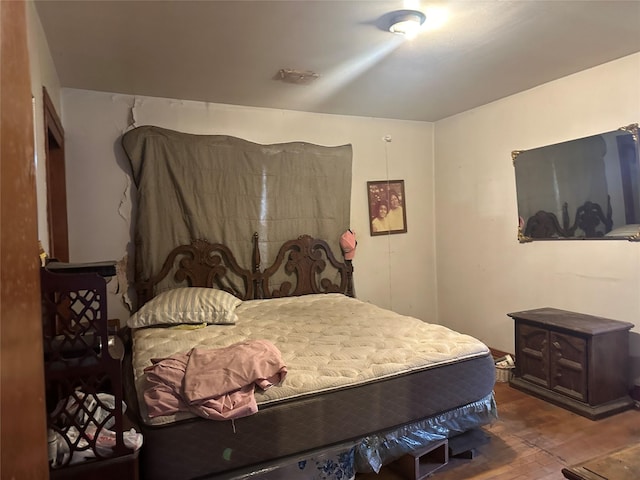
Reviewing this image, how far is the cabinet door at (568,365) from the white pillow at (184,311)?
2.24 metres

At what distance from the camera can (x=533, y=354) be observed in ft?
10.2

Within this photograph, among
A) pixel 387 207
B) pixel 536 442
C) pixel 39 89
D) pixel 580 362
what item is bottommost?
pixel 536 442

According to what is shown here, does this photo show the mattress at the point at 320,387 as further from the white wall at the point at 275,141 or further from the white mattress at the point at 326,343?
the white wall at the point at 275,141

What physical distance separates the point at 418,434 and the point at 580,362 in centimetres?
140

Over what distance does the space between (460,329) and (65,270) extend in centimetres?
376

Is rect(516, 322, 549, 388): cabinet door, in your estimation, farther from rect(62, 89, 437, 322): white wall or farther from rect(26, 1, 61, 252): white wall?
rect(26, 1, 61, 252): white wall

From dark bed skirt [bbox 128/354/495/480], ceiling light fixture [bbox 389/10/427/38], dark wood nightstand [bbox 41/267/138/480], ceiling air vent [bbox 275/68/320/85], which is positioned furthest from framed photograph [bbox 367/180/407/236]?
dark wood nightstand [bbox 41/267/138/480]

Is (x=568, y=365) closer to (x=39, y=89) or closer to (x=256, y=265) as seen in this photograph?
(x=256, y=265)

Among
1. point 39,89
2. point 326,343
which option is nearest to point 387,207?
point 326,343

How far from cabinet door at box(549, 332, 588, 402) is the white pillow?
2242 millimetres

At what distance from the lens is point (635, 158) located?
2.81m

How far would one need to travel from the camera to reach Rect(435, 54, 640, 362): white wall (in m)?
2.95

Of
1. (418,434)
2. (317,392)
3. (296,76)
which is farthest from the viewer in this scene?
(296,76)

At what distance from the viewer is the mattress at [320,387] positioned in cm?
166
